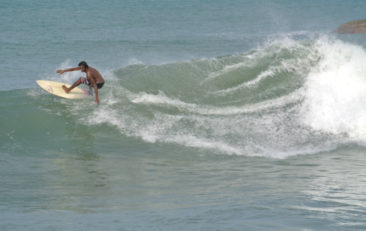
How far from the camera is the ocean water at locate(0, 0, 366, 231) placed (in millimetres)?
6324

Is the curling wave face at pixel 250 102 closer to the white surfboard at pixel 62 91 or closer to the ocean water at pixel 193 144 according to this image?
the ocean water at pixel 193 144

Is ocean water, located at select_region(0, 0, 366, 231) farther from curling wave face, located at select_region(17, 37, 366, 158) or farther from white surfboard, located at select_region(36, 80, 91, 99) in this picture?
white surfboard, located at select_region(36, 80, 91, 99)

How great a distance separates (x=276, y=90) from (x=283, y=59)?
192 centimetres

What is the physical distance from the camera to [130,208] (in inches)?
264

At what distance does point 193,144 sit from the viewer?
10.8 m

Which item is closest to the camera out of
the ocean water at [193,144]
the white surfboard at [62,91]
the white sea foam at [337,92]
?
the ocean water at [193,144]

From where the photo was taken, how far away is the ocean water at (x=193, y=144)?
632 cm

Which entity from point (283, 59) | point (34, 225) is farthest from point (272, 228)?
point (283, 59)

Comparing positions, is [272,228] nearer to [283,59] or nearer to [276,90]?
[276,90]

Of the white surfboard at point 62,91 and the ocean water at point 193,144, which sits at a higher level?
the white surfboard at point 62,91

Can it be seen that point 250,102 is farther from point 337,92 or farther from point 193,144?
point 193,144

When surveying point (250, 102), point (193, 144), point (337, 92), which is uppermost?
point (337, 92)

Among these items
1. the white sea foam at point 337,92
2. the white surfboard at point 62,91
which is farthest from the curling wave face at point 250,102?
the white surfboard at point 62,91

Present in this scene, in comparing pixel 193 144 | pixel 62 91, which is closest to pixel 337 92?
pixel 193 144
